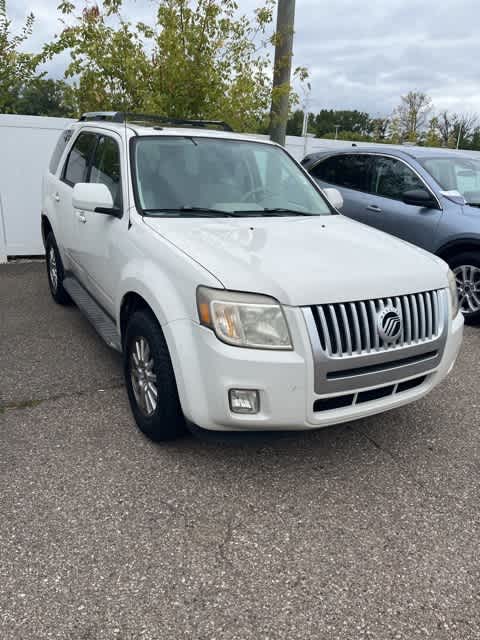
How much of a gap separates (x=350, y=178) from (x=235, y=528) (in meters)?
5.15

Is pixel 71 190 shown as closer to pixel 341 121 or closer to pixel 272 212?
pixel 272 212

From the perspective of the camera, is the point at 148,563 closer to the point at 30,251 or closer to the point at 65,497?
the point at 65,497

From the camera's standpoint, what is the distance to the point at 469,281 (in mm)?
5562

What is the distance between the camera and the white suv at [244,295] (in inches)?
100

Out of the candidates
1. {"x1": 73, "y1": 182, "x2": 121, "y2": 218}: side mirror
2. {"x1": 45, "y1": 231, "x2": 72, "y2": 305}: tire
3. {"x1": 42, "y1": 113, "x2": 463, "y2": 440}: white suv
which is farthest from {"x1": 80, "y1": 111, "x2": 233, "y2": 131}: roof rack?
{"x1": 45, "y1": 231, "x2": 72, "y2": 305}: tire

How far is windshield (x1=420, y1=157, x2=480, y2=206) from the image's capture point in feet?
19.3

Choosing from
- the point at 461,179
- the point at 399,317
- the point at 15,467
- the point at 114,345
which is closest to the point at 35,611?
the point at 15,467

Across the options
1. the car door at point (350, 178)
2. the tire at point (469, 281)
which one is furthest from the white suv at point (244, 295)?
the car door at point (350, 178)

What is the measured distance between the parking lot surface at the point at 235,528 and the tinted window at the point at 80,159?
6.31 feet

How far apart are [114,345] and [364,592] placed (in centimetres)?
216

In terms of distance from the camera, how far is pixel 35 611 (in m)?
2.09

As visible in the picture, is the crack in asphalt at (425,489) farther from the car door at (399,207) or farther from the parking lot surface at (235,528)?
the car door at (399,207)

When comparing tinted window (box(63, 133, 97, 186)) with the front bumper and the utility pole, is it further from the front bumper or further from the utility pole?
the utility pole

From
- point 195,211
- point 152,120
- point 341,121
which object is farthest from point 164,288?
point 341,121
